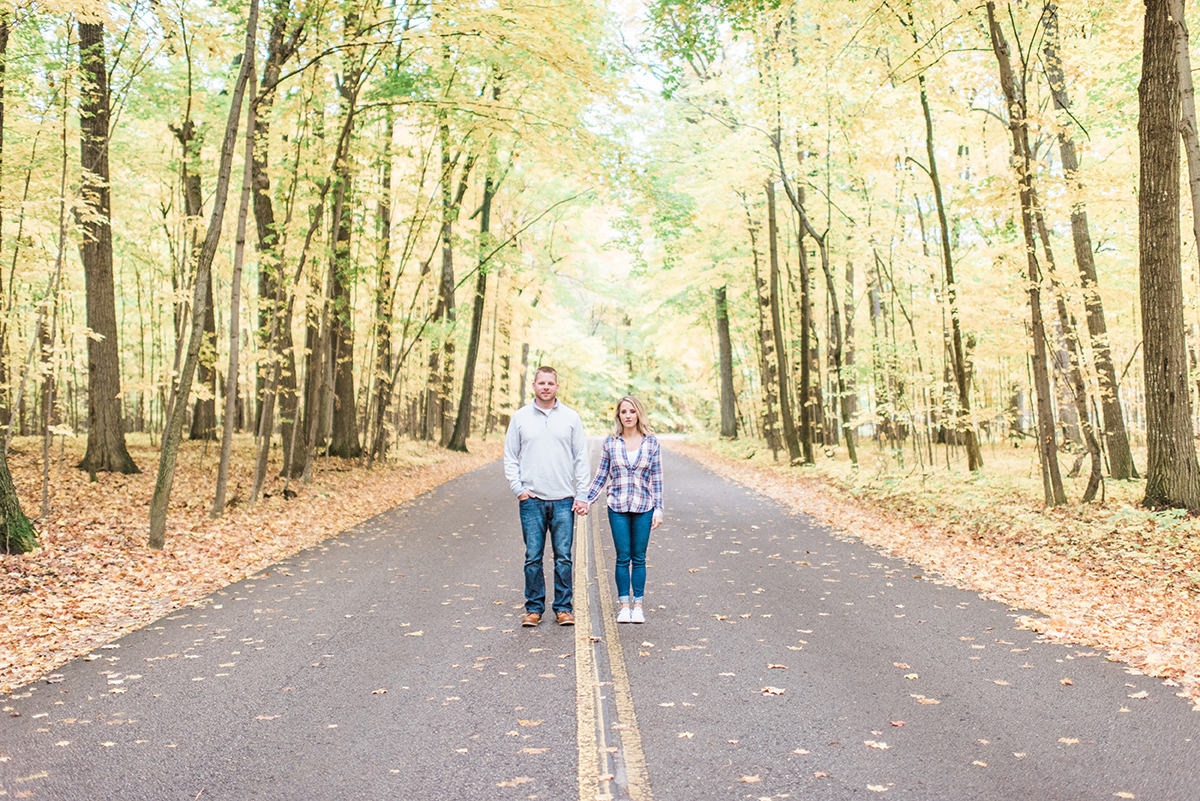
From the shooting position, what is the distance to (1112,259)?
76.2ft

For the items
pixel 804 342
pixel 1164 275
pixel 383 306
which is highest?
pixel 383 306

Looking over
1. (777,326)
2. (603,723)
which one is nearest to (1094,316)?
(777,326)

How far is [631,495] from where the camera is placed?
6.57m

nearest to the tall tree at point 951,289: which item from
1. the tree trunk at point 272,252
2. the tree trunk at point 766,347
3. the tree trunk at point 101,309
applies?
the tree trunk at point 766,347

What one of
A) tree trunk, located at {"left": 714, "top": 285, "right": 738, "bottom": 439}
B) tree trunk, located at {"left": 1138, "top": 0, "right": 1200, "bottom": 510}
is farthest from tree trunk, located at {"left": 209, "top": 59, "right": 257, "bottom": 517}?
tree trunk, located at {"left": 714, "top": 285, "right": 738, "bottom": 439}

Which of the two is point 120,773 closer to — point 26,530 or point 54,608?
point 54,608

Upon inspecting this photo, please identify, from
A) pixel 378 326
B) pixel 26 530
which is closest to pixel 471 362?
pixel 378 326

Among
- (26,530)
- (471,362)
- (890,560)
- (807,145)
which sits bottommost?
(890,560)

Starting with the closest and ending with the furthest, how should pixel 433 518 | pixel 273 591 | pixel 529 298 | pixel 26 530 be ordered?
1. pixel 273 591
2. pixel 26 530
3. pixel 433 518
4. pixel 529 298

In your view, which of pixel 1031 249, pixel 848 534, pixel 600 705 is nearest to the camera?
pixel 600 705

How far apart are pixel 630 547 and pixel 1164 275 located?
26.3 feet

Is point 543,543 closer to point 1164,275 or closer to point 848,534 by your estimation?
point 848,534

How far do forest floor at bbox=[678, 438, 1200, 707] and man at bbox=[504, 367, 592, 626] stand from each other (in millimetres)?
3907

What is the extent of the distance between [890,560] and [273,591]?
708 cm
